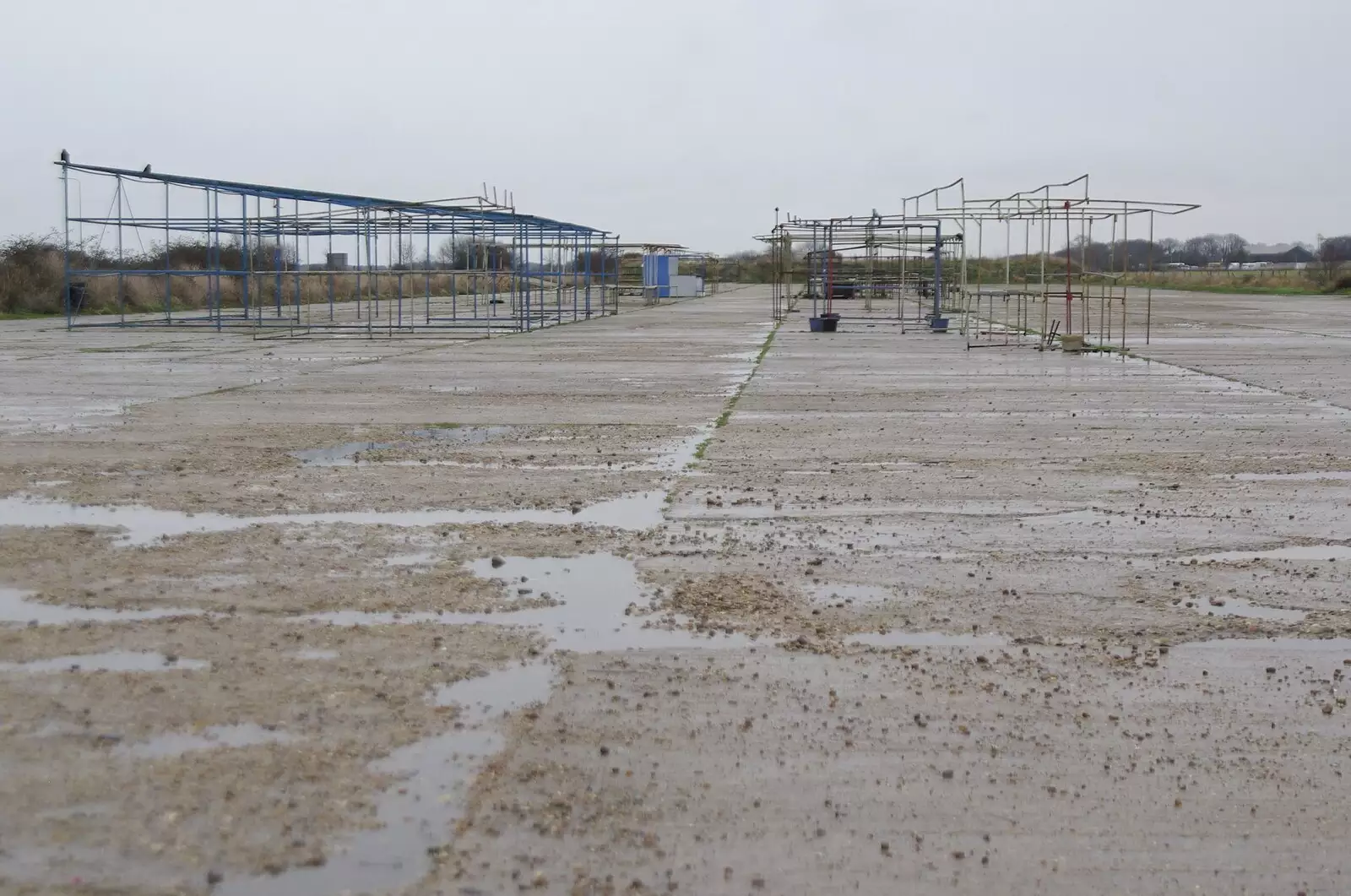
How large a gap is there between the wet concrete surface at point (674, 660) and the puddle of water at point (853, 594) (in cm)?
3

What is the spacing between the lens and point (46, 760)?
12.7 ft

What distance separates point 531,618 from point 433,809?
189cm

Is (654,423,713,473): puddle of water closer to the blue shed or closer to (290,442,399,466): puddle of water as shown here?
(290,442,399,466): puddle of water

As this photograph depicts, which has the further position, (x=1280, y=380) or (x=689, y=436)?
(x=1280, y=380)

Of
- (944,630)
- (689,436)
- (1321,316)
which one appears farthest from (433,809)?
(1321,316)

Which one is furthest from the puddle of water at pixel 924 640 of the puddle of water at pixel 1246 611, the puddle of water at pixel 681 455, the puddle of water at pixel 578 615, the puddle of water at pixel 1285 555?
the puddle of water at pixel 681 455

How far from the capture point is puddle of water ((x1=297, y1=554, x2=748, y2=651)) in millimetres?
5109

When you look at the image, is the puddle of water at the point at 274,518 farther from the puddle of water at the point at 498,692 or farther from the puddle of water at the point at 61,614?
the puddle of water at the point at 498,692

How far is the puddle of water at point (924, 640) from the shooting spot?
5.09 meters

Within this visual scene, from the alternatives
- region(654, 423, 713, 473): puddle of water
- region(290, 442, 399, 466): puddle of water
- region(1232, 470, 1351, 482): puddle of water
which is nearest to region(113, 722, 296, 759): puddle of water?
region(654, 423, 713, 473): puddle of water

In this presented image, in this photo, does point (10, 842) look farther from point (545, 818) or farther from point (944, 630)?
point (944, 630)

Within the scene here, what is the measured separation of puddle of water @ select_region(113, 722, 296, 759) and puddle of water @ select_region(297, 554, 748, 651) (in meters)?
1.18

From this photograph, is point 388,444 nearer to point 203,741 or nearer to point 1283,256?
point 203,741

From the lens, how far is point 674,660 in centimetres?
488
